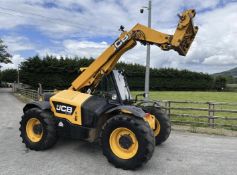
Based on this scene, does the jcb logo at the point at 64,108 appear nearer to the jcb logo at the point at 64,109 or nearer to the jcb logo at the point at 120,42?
the jcb logo at the point at 64,109

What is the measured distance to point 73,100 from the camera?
6.52 meters

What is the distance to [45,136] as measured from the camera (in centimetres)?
664

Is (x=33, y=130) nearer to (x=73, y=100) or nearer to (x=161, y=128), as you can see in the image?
(x=73, y=100)

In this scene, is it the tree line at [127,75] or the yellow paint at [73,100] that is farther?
the tree line at [127,75]

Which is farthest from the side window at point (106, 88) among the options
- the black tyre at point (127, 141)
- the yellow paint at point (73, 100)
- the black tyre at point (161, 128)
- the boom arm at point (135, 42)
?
the black tyre at point (161, 128)

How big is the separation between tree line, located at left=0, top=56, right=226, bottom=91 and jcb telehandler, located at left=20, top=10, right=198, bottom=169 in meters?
20.8

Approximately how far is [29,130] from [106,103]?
7.03 ft

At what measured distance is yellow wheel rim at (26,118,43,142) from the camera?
6887mm

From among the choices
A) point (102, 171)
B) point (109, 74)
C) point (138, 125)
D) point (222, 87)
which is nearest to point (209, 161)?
point (138, 125)

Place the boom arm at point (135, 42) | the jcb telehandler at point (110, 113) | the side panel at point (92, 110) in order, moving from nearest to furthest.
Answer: the jcb telehandler at point (110, 113) → the boom arm at point (135, 42) → the side panel at point (92, 110)

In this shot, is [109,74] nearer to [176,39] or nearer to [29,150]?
[176,39]

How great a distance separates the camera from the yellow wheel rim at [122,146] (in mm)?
5679

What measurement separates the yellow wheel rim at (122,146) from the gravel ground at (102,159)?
0.33 meters

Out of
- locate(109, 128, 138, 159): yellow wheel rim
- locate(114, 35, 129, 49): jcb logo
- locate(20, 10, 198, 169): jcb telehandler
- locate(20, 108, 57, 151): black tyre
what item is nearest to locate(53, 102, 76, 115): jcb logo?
locate(20, 10, 198, 169): jcb telehandler
